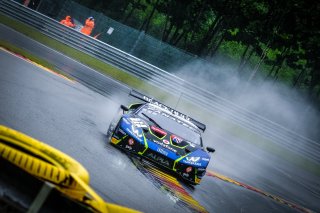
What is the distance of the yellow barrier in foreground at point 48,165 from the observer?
3379 mm

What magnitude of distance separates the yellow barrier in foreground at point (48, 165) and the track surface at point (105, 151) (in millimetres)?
2364

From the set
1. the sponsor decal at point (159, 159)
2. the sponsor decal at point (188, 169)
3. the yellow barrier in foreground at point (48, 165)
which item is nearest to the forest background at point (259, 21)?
the sponsor decal at point (188, 169)

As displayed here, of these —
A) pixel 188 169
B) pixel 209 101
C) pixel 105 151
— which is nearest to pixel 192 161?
pixel 188 169

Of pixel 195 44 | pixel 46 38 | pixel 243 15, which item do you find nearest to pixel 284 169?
pixel 46 38

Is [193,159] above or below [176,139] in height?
below

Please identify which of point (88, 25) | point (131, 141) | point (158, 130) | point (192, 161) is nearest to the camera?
point (131, 141)

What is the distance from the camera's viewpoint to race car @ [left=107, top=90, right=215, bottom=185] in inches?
345

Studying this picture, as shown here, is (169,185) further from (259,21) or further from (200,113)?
(259,21)

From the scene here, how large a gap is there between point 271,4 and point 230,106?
13.9m

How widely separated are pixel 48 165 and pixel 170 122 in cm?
678

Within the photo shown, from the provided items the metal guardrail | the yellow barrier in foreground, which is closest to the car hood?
the yellow barrier in foreground

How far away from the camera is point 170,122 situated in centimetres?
1011

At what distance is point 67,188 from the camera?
11.1ft

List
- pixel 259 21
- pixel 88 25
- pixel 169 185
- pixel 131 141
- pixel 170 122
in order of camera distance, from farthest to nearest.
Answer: pixel 259 21
pixel 88 25
pixel 170 122
pixel 131 141
pixel 169 185
